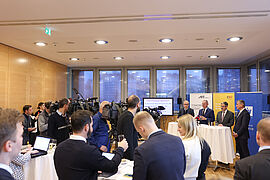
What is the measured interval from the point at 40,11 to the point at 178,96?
7.38m

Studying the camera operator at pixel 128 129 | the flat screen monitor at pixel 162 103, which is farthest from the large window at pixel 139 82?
the camera operator at pixel 128 129

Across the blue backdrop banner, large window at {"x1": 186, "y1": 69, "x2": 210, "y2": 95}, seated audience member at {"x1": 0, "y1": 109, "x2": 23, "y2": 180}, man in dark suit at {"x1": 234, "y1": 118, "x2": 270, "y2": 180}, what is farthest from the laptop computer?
large window at {"x1": 186, "y1": 69, "x2": 210, "y2": 95}

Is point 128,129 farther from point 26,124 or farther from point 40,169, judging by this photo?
point 26,124

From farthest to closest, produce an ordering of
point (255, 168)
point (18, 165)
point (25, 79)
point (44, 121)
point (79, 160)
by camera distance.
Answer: point (25, 79)
point (44, 121)
point (18, 165)
point (79, 160)
point (255, 168)

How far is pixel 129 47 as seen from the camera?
6590 mm

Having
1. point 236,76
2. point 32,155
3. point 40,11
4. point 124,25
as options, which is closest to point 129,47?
point 124,25

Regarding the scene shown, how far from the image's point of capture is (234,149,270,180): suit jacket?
1471 mm

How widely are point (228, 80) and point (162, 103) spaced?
3109 millimetres

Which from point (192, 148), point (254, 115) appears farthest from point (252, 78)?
point (192, 148)

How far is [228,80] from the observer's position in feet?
32.8

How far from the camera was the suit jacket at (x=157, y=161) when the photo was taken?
156 cm

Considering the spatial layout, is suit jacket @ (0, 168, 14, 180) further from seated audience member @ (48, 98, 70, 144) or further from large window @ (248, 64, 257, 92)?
large window @ (248, 64, 257, 92)

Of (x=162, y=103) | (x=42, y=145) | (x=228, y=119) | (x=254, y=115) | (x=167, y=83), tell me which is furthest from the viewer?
(x=167, y=83)

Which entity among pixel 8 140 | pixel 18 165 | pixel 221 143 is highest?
pixel 8 140
